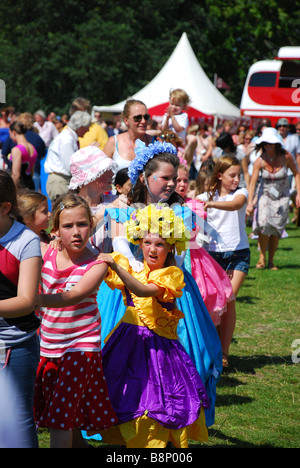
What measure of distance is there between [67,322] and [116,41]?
106ft

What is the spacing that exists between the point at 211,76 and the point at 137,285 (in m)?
37.5

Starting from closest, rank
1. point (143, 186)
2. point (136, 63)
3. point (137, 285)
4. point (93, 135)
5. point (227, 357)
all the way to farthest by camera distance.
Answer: point (137, 285) < point (143, 186) < point (227, 357) < point (93, 135) < point (136, 63)

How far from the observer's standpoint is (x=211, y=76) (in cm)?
3984

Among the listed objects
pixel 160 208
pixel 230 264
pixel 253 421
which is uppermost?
pixel 160 208

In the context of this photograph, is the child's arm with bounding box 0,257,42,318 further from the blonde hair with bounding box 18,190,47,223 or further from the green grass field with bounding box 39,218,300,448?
the green grass field with bounding box 39,218,300,448

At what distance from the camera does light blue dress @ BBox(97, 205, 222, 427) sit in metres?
4.38

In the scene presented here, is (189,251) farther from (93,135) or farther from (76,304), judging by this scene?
(93,135)

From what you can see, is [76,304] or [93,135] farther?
[93,135]

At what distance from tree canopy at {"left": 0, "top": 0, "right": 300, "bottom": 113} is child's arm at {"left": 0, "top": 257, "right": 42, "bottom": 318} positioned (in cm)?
3206

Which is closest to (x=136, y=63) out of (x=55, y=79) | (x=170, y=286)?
(x=55, y=79)

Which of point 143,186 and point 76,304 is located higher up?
point 143,186

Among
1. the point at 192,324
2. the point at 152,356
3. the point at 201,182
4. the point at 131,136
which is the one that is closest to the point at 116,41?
the point at 131,136

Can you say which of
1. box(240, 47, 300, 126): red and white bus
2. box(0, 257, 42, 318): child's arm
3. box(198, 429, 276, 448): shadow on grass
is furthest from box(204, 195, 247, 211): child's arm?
box(240, 47, 300, 126): red and white bus

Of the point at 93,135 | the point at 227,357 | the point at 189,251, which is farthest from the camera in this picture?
the point at 93,135
